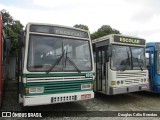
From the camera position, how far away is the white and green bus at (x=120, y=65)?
6930 millimetres

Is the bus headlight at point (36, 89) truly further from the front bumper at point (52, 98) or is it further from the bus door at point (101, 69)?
the bus door at point (101, 69)

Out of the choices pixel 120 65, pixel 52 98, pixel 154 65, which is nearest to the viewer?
pixel 52 98

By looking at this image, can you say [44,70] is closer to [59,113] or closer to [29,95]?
[29,95]

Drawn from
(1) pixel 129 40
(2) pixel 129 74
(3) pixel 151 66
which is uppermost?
A: (1) pixel 129 40

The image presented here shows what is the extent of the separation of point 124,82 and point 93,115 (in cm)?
208

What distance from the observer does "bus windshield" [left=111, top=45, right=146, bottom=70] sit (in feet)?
23.2

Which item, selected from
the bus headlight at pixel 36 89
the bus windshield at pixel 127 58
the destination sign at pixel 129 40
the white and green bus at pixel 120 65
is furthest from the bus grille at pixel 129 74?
the bus headlight at pixel 36 89

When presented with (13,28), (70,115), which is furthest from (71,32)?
(13,28)

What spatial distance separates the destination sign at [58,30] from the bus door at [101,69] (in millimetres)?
1710

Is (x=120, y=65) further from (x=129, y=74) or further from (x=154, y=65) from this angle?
(x=154, y=65)

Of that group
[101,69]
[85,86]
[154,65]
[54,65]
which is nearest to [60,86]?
[54,65]

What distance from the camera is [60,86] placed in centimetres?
524

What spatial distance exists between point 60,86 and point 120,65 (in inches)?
116

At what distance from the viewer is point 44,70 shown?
198 inches
